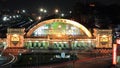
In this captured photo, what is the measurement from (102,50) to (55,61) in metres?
23.1

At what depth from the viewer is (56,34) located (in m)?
92.1

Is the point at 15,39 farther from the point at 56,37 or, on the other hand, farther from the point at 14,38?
the point at 56,37

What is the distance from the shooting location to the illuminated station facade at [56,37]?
291ft

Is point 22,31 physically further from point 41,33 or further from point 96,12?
point 96,12

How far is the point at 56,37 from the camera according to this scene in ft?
299

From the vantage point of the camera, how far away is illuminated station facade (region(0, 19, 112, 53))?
88.8 metres

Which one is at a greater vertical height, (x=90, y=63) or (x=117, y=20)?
(x=117, y=20)

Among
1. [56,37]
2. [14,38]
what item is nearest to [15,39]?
[14,38]

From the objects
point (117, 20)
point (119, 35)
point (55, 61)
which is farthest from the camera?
point (117, 20)

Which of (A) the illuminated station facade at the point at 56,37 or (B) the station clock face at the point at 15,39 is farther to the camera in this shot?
(A) the illuminated station facade at the point at 56,37

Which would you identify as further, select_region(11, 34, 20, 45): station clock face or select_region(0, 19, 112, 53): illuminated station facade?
select_region(0, 19, 112, 53): illuminated station facade

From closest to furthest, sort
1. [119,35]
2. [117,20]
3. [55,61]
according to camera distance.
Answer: [55,61] < [119,35] < [117,20]

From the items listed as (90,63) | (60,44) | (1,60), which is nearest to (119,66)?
(90,63)

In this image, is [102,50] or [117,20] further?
[117,20]
